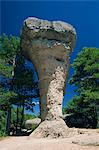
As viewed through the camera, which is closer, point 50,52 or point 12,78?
point 50,52

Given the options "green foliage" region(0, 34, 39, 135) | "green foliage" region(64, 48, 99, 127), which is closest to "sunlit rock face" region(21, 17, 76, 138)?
"green foliage" region(0, 34, 39, 135)

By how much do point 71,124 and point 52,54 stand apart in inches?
490

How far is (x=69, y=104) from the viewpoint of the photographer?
3703 centimetres

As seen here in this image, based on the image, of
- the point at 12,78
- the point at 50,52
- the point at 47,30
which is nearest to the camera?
the point at 47,30

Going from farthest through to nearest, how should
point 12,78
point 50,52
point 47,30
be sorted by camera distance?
point 12,78
point 50,52
point 47,30

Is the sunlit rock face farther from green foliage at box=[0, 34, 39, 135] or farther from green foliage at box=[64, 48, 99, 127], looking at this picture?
green foliage at box=[64, 48, 99, 127]

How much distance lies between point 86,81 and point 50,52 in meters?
11.3

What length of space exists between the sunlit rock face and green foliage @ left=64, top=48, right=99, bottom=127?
7.44 meters

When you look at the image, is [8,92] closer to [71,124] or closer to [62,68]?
[62,68]

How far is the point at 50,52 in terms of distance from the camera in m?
23.5

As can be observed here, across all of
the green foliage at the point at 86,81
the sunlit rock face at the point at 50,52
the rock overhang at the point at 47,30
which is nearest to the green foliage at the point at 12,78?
the sunlit rock face at the point at 50,52

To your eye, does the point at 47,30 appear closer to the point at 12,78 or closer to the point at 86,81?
the point at 12,78

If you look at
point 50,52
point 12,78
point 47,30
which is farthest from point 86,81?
point 47,30

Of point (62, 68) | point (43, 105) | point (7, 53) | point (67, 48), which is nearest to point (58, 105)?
point (43, 105)
